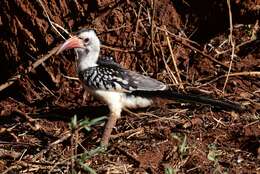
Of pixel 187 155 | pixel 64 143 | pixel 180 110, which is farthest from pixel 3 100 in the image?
pixel 187 155

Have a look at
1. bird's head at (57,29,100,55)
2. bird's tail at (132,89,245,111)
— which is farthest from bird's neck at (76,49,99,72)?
bird's tail at (132,89,245,111)

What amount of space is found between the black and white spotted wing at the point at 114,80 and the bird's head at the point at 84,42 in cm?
17

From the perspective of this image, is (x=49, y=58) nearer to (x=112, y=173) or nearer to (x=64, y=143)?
(x=64, y=143)

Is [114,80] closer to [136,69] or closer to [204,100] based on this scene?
[204,100]

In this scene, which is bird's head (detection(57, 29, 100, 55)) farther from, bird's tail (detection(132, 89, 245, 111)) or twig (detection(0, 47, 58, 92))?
bird's tail (detection(132, 89, 245, 111))

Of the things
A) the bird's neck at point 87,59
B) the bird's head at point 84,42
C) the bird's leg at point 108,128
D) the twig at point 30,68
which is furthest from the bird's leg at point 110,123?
the twig at point 30,68

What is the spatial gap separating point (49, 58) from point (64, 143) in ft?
3.51

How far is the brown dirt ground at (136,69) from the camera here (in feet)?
14.7

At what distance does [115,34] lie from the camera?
5418 millimetres

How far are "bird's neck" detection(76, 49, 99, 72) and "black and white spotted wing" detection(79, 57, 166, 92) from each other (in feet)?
0.18

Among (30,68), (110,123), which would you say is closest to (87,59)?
(110,123)

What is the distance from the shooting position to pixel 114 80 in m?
4.73

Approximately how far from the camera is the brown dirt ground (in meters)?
4.48

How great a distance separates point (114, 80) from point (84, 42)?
414 mm
